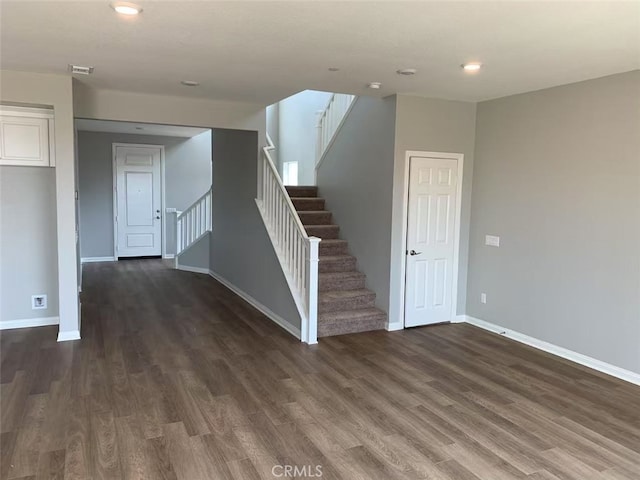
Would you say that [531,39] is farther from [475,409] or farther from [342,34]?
[475,409]

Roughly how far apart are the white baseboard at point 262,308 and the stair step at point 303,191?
1.63 metres

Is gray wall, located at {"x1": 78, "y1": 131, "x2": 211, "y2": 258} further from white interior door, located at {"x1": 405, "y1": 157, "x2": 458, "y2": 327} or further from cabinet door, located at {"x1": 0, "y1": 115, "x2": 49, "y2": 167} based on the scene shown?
white interior door, located at {"x1": 405, "y1": 157, "x2": 458, "y2": 327}

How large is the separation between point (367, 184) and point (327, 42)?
258 centimetres

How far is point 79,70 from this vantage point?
4.21 metres

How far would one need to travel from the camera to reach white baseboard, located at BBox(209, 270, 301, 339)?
5180 mm

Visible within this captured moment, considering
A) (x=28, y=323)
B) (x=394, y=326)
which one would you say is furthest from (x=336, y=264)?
(x=28, y=323)

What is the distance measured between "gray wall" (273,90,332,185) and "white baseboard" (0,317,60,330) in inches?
184

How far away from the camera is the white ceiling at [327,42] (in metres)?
2.68

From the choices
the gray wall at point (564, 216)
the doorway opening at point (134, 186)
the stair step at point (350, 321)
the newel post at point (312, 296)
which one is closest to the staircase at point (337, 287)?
the stair step at point (350, 321)

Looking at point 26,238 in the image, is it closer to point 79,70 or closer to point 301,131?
point 79,70

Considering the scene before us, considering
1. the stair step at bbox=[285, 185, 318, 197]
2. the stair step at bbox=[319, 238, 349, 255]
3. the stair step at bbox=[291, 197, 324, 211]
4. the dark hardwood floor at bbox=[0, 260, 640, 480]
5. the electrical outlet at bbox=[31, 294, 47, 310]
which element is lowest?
the dark hardwood floor at bbox=[0, 260, 640, 480]

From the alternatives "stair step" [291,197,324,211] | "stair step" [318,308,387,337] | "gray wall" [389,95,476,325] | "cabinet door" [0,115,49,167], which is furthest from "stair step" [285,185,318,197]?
"cabinet door" [0,115,49,167]

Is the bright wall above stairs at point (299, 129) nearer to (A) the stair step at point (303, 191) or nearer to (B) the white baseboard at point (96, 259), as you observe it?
(A) the stair step at point (303, 191)

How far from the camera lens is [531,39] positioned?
314 centimetres
